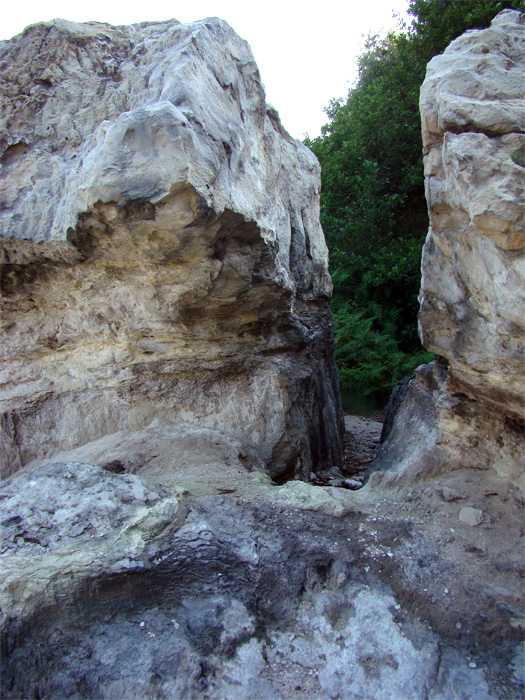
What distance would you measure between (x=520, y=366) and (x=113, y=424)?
89.9 inches

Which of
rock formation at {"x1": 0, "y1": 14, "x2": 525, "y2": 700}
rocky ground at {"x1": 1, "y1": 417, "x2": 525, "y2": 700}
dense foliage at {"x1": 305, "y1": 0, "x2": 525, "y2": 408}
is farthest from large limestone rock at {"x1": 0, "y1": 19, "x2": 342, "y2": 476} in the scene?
dense foliage at {"x1": 305, "y1": 0, "x2": 525, "y2": 408}

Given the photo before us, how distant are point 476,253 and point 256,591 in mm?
1653

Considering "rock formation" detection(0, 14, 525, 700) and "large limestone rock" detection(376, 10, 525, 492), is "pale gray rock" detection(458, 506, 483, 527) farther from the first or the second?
"large limestone rock" detection(376, 10, 525, 492)

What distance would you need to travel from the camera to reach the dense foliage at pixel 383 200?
8.22 metres

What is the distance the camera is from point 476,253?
2252 mm

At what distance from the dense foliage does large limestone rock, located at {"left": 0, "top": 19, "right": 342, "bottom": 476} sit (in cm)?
462

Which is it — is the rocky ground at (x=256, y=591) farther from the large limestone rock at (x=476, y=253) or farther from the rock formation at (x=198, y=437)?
the large limestone rock at (x=476, y=253)

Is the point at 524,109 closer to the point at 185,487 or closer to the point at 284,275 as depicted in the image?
the point at 284,275

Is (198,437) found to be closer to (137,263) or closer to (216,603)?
(137,263)

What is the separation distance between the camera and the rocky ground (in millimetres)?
1727

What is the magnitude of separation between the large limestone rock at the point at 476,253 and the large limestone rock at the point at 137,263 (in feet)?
3.09

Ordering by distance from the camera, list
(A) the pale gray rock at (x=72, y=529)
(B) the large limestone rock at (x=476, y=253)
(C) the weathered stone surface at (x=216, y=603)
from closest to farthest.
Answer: (C) the weathered stone surface at (x=216, y=603) < (A) the pale gray rock at (x=72, y=529) < (B) the large limestone rock at (x=476, y=253)

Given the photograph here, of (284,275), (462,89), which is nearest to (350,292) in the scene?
(284,275)

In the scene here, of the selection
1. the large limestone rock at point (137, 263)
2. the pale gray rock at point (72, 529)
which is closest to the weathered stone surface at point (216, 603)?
the pale gray rock at point (72, 529)
